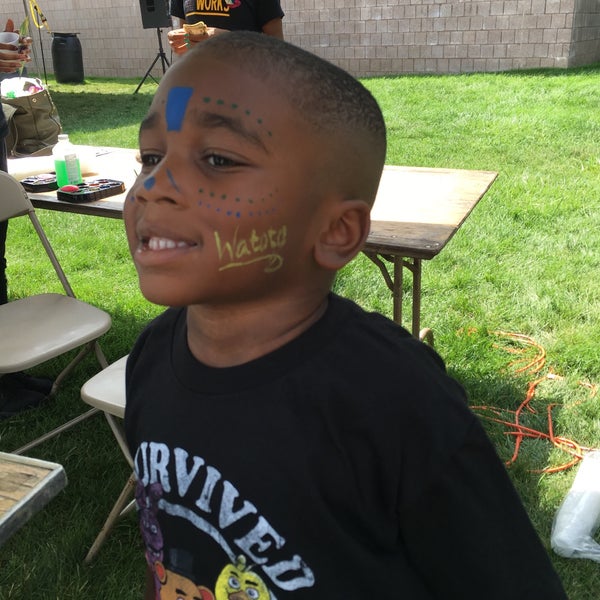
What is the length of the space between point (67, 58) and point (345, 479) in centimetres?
1626

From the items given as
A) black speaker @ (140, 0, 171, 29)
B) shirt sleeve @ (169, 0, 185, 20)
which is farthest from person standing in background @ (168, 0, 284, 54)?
black speaker @ (140, 0, 171, 29)

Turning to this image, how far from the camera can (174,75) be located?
39.7 inches

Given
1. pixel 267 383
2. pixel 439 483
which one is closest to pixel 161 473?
pixel 267 383

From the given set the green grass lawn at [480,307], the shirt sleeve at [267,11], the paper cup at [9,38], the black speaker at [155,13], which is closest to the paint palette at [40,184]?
the paper cup at [9,38]

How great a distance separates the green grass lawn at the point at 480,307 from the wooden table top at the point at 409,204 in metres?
0.96

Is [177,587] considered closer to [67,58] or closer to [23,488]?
[23,488]

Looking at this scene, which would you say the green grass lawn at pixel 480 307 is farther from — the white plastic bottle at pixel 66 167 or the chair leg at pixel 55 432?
the white plastic bottle at pixel 66 167

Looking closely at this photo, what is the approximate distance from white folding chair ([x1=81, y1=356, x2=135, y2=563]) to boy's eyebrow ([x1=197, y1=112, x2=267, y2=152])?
5.14 feet

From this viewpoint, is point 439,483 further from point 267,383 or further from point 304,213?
point 304,213

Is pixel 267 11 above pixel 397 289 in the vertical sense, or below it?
above

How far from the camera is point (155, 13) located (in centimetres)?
1417

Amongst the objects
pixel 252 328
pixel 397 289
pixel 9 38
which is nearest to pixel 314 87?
pixel 252 328

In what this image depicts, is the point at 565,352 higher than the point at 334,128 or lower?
lower

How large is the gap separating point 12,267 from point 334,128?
472cm
